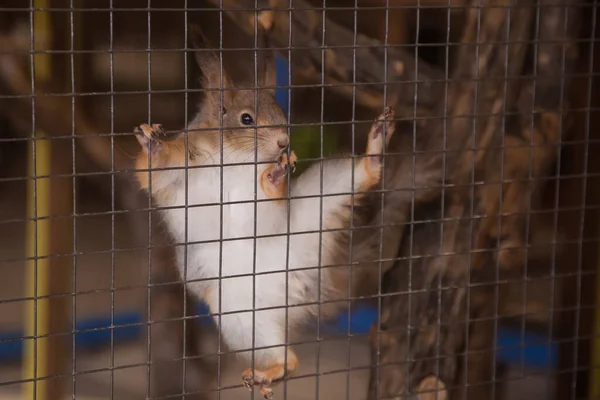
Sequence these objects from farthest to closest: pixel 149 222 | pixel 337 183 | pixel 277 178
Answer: pixel 337 183 < pixel 277 178 < pixel 149 222

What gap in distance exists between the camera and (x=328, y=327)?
1739mm

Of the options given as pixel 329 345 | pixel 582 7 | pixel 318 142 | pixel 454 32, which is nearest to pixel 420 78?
pixel 454 32

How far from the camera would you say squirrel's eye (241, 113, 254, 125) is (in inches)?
60.9

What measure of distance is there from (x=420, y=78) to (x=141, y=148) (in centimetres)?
55

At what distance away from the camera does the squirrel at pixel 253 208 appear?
→ 4.98 ft

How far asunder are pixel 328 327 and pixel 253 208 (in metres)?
0.30

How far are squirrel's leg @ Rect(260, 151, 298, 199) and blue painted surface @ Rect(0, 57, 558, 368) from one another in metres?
0.12

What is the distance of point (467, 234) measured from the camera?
5.75 ft

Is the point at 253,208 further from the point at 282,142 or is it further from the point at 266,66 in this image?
the point at 266,66

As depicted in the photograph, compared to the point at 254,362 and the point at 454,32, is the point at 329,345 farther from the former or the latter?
the point at 454,32

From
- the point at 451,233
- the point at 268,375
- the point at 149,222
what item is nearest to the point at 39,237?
the point at 149,222

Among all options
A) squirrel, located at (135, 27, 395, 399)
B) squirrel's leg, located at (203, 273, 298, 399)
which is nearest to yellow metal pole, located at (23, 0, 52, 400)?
squirrel, located at (135, 27, 395, 399)

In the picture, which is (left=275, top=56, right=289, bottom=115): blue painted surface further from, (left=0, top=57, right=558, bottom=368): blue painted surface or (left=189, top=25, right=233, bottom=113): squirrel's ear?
(left=189, top=25, right=233, bottom=113): squirrel's ear

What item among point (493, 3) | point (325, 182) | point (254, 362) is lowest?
point (254, 362)
